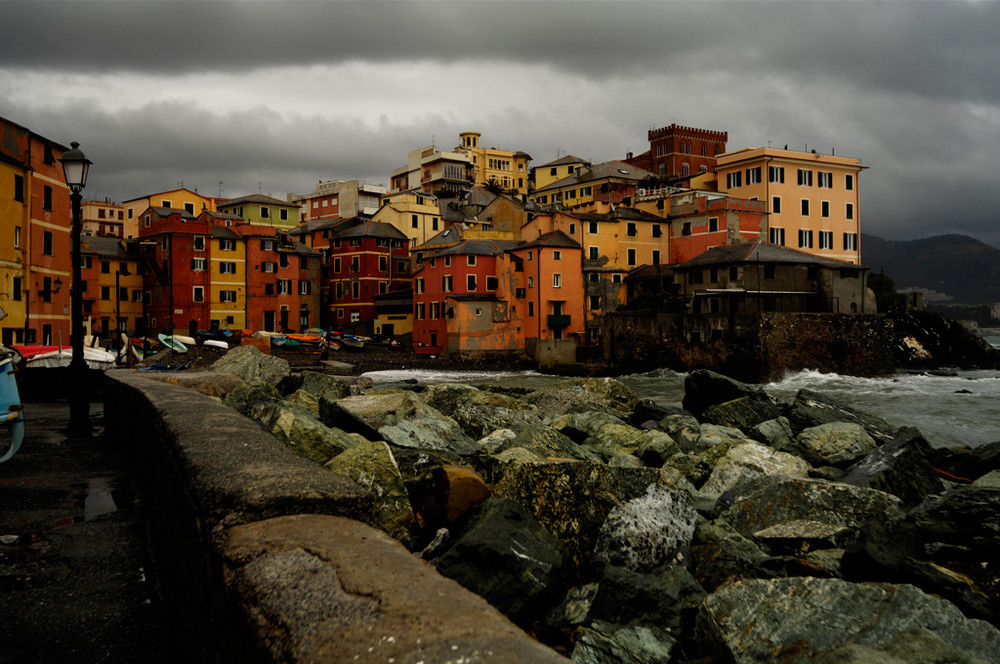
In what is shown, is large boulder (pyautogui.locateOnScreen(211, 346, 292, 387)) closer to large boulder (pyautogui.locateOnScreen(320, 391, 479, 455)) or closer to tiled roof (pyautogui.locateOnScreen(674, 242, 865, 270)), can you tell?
large boulder (pyautogui.locateOnScreen(320, 391, 479, 455))

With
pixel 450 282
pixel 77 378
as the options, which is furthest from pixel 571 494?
pixel 450 282

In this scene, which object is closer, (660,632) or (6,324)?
(660,632)

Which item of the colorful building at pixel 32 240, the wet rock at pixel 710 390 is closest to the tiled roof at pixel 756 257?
the wet rock at pixel 710 390

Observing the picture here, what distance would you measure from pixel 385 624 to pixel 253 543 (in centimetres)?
99

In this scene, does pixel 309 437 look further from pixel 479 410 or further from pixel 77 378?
Result: pixel 479 410

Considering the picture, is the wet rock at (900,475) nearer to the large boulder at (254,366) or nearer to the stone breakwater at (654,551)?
the stone breakwater at (654,551)

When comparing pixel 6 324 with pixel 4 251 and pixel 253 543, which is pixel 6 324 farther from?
pixel 253 543

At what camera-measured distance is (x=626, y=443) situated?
11602 mm

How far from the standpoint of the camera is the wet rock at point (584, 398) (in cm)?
1727

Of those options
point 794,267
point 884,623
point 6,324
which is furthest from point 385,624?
point 794,267

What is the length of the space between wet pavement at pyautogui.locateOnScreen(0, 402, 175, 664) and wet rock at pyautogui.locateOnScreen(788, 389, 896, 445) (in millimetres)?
12707

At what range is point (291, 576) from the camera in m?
2.47

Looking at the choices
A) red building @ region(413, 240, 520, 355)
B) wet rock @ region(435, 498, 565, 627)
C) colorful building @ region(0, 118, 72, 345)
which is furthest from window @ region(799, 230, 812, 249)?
wet rock @ region(435, 498, 565, 627)

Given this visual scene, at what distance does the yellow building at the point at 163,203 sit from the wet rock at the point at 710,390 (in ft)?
252
